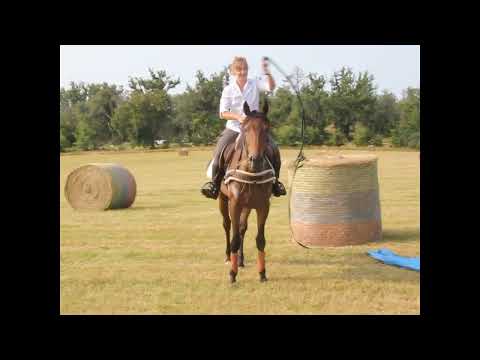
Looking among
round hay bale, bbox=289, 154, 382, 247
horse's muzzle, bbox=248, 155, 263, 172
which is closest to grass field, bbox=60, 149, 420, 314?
round hay bale, bbox=289, 154, 382, 247

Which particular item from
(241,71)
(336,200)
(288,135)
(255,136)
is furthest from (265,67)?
(288,135)

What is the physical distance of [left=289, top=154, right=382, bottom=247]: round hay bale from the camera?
875 centimetres

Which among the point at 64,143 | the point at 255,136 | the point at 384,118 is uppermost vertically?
the point at 384,118

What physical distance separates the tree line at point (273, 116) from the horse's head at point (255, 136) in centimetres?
4738

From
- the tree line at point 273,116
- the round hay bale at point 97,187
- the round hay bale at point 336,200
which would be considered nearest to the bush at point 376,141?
the tree line at point 273,116

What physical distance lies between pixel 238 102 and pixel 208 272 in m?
2.49

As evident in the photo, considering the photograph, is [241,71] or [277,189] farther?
[277,189]

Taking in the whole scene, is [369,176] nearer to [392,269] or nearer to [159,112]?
[392,269]

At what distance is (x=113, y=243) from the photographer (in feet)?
32.0

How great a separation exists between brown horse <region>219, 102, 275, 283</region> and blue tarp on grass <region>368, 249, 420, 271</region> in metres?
2.01

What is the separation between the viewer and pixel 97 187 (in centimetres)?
1376

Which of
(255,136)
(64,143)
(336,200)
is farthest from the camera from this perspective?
(64,143)

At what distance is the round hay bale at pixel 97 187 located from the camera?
44.7 feet

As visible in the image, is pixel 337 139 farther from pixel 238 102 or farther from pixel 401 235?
pixel 238 102
